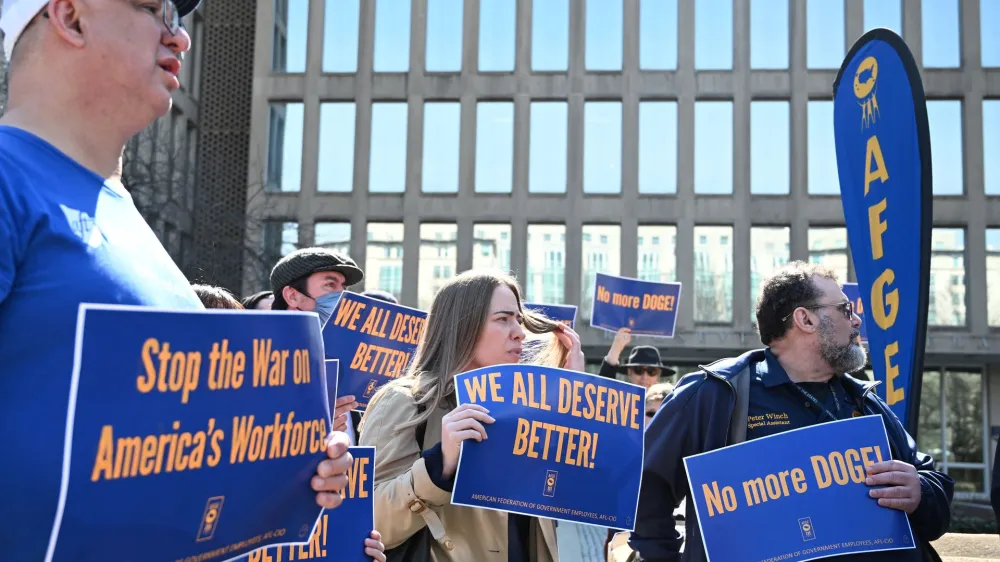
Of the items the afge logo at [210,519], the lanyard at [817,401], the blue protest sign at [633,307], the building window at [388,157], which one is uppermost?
the building window at [388,157]

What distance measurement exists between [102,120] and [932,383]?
115ft

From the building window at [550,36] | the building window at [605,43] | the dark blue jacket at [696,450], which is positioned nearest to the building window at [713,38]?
the building window at [605,43]

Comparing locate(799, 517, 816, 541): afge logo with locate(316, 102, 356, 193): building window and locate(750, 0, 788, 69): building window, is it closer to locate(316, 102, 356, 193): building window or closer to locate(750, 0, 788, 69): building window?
locate(316, 102, 356, 193): building window

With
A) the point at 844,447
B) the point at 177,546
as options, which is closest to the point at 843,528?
the point at 844,447

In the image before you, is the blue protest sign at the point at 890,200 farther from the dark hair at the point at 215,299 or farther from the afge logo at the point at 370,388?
the dark hair at the point at 215,299

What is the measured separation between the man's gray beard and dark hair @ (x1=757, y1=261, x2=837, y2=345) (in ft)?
0.55

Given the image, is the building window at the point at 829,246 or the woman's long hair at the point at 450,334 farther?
the building window at the point at 829,246

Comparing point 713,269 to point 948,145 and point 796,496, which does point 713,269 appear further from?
point 796,496

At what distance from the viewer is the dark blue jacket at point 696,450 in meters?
3.83

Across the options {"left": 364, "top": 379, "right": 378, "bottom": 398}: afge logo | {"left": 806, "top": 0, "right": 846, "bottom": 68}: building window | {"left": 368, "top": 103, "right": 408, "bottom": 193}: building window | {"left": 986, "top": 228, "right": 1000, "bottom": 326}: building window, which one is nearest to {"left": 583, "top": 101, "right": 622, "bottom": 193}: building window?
{"left": 368, "top": 103, "right": 408, "bottom": 193}: building window

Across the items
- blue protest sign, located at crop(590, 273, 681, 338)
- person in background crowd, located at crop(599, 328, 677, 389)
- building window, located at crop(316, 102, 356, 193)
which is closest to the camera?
person in background crowd, located at crop(599, 328, 677, 389)

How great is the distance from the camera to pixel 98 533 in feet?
5.12

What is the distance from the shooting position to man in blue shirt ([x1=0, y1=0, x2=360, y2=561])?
1595 mm

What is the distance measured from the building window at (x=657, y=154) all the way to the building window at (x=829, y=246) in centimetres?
461
